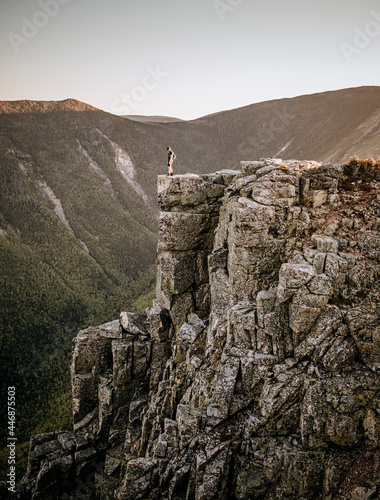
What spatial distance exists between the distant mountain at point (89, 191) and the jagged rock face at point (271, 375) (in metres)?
22.9

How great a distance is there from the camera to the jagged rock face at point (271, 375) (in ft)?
38.5

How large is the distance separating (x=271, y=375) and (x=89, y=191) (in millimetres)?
101470

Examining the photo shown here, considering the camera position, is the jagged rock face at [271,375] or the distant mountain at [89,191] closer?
the jagged rock face at [271,375]

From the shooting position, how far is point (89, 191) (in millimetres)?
103938

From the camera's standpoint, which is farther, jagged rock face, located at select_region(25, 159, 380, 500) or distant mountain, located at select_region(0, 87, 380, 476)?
distant mountain, located at select_region(0, 87, 380, 476)

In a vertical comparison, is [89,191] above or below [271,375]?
above

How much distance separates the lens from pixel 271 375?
13.0 m

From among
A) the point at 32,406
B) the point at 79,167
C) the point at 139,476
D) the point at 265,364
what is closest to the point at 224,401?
the point at 265,364

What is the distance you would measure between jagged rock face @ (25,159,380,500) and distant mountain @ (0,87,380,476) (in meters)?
22.9

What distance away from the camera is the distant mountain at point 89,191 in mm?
54312

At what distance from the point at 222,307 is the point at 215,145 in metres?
137

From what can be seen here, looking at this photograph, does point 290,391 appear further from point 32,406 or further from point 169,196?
point 32,406

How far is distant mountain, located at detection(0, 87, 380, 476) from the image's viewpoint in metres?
54.3

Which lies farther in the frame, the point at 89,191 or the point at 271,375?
the point at 89,191
